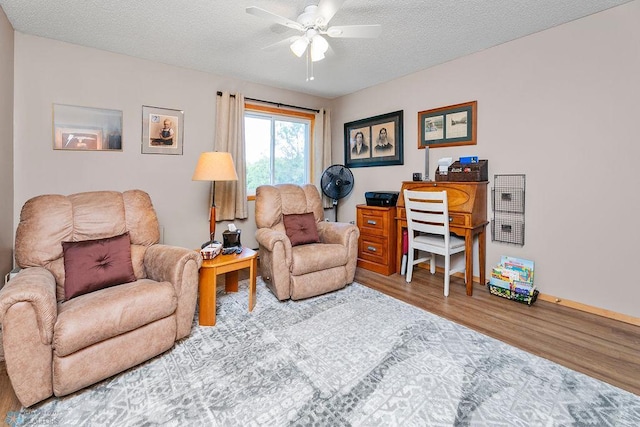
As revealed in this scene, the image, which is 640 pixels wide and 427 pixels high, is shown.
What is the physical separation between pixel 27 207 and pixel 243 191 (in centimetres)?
215

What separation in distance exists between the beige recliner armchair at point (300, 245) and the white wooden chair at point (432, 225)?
619mm

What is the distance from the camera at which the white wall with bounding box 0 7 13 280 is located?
2.27m

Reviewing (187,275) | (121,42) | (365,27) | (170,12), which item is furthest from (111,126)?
(365,27)

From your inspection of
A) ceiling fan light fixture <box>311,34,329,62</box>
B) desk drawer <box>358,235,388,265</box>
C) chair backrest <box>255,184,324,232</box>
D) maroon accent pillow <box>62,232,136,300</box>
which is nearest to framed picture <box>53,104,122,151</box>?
maroon accent pillow <box>62,232,136,300</box>

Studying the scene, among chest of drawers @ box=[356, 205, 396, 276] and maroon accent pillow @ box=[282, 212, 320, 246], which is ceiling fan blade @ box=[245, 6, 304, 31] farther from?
chest of drawers @ box=[356, 205, 396, 276]

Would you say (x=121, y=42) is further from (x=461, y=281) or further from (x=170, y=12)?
(x=461, y=281)

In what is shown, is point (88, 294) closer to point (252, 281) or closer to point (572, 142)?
point (252, 281)

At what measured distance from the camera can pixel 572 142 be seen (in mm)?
2459

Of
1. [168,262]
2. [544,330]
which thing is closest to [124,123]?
[168,262]

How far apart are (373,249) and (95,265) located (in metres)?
2.72

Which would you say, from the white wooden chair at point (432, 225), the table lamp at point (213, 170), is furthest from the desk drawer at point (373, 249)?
the table lamp at point (213, 170)

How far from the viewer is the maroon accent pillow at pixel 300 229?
3.01 meters

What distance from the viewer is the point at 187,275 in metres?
1.93

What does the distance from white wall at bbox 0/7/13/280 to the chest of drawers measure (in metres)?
3.37
